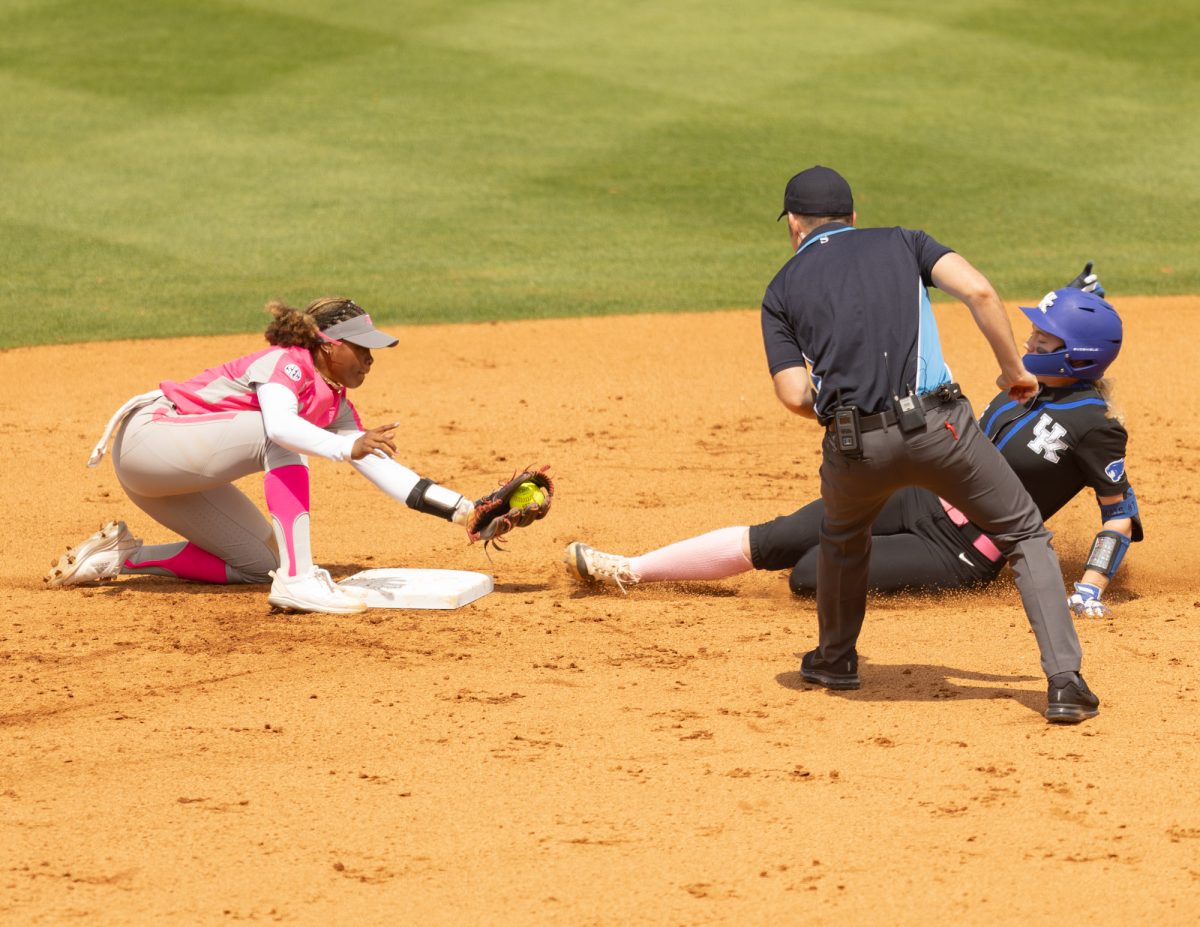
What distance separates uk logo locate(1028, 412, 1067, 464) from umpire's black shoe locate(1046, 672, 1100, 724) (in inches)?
51.6

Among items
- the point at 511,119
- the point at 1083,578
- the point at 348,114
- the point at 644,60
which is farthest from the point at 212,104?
the point at 1083,578

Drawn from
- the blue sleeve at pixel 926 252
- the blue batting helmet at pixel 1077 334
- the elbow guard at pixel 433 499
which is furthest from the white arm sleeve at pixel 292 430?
the blue batting helmet at pixel 1077 334

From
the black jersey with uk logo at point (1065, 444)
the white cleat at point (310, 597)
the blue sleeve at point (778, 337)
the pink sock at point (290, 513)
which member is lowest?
the white cleat at point (310, 597)

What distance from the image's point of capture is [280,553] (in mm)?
6113

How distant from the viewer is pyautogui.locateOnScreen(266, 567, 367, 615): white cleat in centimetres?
616

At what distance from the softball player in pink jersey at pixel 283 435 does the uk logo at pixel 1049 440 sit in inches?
86.0

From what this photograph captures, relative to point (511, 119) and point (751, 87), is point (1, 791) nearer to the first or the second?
point (511, 119)

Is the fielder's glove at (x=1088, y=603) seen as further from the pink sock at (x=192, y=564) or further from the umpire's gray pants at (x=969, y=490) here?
the pink sock at (x=192, y=564)

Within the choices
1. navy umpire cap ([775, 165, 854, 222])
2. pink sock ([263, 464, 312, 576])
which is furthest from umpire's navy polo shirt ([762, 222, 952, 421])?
pink sock ([263, 464, 312, 576])

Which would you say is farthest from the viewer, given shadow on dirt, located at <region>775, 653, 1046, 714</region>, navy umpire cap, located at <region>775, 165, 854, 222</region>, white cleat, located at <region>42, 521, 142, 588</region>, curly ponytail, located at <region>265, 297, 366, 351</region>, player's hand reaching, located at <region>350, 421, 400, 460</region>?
white cleat, located at <region>42, 521, 142, 588</region>

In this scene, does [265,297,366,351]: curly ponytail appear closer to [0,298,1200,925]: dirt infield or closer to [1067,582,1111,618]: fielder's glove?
[0,298,1200,925]: dirt infield

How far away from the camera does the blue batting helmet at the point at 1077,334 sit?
5980 millimetres

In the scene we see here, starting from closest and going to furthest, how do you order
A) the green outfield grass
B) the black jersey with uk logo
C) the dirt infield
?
the dirt infield < the black jersey with uk logo < the green outfield grass

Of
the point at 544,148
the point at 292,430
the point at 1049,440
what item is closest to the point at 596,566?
the point at 292,430
